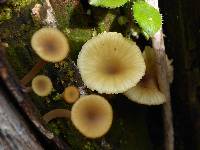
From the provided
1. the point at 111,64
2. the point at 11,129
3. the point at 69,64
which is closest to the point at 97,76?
the point at 111,64

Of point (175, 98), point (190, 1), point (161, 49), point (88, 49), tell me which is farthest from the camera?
point (175, 98)

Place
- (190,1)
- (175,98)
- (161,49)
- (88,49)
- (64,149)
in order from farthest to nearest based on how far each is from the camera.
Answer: (175,98), (190,1), (161,49), (88,49), (64,149)

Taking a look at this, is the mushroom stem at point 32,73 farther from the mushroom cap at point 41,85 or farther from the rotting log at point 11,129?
the rotting log at point 11,129

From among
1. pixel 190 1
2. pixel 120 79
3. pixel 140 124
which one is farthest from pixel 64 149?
pixel 190 1

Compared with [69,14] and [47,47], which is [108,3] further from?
[47,47]

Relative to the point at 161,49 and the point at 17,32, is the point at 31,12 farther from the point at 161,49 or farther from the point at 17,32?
the point at 161,49

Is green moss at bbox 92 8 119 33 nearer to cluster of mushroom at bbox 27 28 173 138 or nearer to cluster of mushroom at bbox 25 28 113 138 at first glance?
cluster of mushroom at bbox 27 28 173 138
